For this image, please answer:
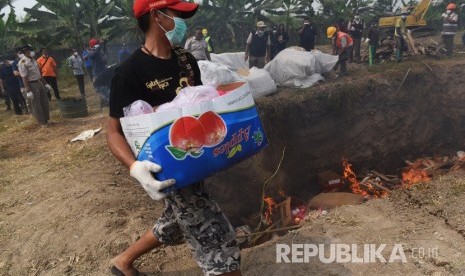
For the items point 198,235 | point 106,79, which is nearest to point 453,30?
point 106,79

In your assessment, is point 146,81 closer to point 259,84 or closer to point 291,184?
point 259,84

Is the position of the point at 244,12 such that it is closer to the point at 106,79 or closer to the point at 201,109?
the point at 106,79

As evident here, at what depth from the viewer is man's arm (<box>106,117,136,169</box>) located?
1720mm

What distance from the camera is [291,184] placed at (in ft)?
23.9

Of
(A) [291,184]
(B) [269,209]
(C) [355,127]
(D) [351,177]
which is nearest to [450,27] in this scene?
(C) [355,127]

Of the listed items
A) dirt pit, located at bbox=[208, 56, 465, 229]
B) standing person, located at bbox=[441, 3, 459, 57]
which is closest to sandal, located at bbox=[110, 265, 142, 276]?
dirt pit, located at bbox=[208, 56, 465, 229]

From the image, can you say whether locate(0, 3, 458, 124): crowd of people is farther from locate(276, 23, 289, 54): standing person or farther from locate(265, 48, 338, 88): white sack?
locate(265, 48, 338, 88): white sack

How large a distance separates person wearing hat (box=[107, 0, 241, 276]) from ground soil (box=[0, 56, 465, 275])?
80 centimetres

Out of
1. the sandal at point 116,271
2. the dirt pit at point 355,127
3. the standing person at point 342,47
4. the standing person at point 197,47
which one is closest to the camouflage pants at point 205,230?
the sandal at point 116,271

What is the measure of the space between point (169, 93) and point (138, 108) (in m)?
0.24

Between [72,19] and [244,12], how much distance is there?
8756mm

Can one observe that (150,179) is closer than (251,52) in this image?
Yes

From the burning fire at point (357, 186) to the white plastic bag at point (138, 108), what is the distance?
485 cm

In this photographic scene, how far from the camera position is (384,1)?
2188cm
